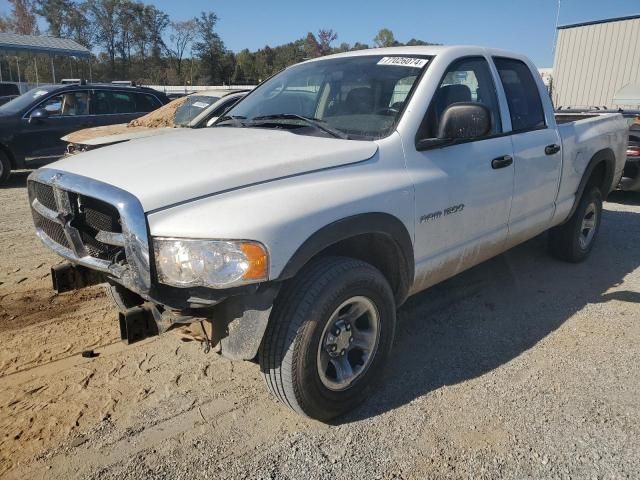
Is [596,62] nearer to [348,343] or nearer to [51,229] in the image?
[348,343]

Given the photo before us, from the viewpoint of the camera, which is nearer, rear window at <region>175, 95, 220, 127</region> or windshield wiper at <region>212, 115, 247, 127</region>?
windshield wiper at <region>212, 115, 247, 127</region>

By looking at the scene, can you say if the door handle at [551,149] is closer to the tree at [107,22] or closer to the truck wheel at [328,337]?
the truck wheel at [328,337]

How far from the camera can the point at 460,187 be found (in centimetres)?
327

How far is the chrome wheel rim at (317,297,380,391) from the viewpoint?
270cm

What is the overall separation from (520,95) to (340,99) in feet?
5.39

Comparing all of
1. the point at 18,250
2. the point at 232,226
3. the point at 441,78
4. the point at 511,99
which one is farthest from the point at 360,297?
the point at 18,250

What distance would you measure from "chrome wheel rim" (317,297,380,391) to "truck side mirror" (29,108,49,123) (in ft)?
30.3

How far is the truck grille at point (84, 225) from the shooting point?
8.02 feet

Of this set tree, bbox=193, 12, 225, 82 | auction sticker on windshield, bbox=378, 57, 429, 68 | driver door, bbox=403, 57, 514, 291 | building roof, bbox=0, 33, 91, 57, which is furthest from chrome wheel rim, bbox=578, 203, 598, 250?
tree, bbox=193, 12, 225, 82

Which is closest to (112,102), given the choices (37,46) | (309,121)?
(309,121)

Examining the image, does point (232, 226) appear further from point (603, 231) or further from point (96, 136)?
point (96, 136)

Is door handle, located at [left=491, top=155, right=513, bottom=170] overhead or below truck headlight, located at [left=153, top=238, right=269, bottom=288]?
overhead

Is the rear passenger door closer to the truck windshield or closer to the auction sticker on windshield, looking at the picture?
the auction sticker on windshield

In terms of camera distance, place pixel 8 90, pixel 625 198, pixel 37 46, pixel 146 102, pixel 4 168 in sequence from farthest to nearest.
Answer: pixel 37 46
pixel 8 90
pixel 146 102
pixel 4 168
pixel 625 198
